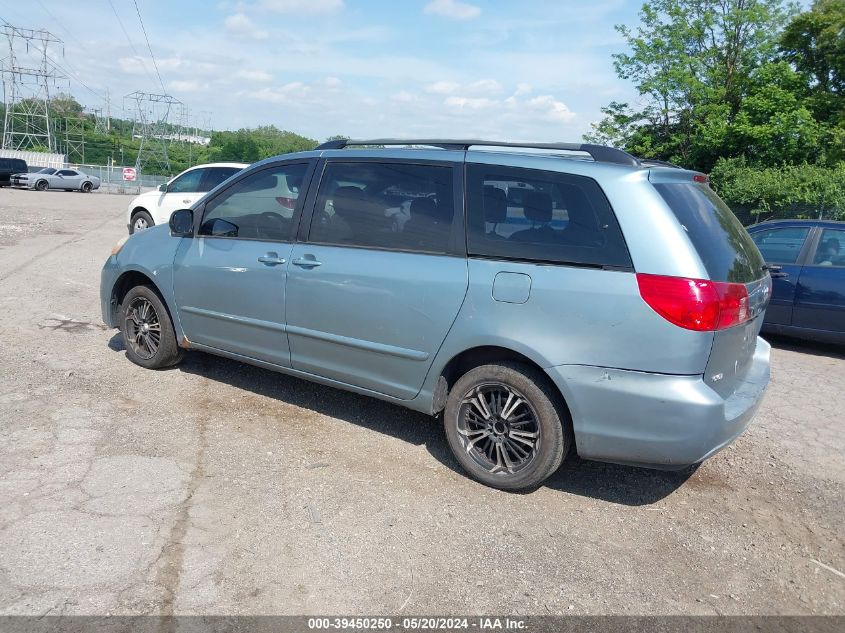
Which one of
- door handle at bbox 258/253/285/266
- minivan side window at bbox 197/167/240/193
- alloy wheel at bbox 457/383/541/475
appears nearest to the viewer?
alloy wheel at bbox 457/383/541/475

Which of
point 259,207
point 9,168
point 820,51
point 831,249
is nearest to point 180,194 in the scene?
point 259,207

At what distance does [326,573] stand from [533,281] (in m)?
1.82

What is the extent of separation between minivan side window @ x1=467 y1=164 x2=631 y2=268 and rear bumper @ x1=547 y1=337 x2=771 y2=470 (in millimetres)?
616

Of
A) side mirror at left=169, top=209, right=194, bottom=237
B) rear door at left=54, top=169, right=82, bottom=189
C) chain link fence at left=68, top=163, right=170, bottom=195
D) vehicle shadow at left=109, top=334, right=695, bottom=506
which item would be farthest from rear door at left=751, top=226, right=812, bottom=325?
chain link fence at left=68, top=163, right=170, bottom=195

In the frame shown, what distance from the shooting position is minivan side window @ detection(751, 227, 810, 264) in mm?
8000

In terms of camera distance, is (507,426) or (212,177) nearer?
(507,426)

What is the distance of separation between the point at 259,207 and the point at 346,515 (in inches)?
98.4

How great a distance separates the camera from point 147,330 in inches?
233

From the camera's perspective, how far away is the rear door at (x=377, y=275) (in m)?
4.26

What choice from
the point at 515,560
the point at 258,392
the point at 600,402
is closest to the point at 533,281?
the point at 600,402

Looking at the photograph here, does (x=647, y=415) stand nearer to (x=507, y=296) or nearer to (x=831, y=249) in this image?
(x=507, y=296)

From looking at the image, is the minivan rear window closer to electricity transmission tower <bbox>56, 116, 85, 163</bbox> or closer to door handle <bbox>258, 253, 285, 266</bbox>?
door handle <bbox>258, 253, 285, 266</bbox>

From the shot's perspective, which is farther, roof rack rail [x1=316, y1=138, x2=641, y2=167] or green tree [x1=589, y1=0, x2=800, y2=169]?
green tree [x1=589, y1=0, x2=800, y2=169]

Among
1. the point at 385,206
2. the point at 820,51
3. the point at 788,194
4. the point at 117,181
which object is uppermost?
the point at 820,51
